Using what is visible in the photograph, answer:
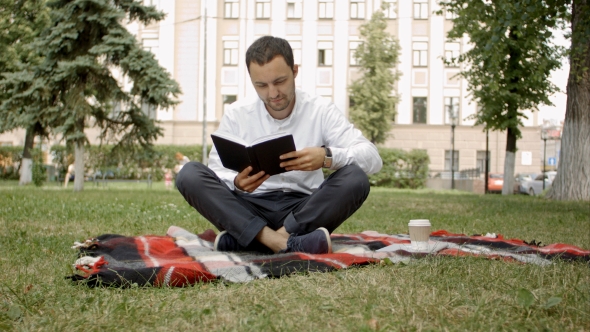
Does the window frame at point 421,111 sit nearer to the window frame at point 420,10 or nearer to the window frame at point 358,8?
the window frame at point 420,10

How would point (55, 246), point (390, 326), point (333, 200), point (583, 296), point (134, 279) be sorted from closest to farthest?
point (390, 326) → point (583, 296) → point (134, 279) → point (333, 200) → point (55, 246)

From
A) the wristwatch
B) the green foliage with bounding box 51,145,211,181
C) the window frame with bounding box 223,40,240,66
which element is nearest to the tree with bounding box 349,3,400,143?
the window frame with bounding box 223,40,240,66

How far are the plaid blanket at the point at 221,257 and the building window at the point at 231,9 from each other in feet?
110

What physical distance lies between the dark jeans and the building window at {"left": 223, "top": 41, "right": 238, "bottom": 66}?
33645mm

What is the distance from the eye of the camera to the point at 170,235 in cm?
514

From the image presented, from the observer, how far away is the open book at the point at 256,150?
364cm

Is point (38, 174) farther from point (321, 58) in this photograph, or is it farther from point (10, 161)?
point (321, 58)

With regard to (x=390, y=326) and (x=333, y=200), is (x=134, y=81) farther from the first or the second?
(x=390, y=326)

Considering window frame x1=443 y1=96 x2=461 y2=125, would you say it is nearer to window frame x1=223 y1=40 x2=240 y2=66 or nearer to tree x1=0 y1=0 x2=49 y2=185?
window frame x1=223 y1=40 x2=240 y2=66

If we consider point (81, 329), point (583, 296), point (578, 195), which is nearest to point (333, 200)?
point (583, 296)

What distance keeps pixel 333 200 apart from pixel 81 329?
6.37 feet

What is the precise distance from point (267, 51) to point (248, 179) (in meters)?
0.77

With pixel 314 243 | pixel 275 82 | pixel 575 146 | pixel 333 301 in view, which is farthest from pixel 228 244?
pixel 575 146

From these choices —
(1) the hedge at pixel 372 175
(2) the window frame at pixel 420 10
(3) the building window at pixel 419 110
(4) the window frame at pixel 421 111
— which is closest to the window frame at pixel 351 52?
(2) the window frame at pixel 420 10
